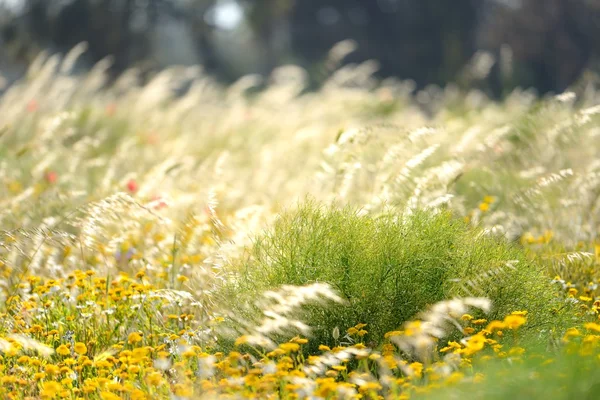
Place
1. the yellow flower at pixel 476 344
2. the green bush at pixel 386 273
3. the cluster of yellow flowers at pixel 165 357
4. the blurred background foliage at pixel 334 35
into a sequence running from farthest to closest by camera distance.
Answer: the blurred background foliage at pixel 334 35 → the green bush at pixel 386 273 → the cluster of yellow flowers at pixel 165 357 → the yellow flower at pixel 476 344

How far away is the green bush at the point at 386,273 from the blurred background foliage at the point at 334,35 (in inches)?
240

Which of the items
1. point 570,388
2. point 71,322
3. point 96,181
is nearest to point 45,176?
point 96,181

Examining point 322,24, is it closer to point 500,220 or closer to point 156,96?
point 156,96

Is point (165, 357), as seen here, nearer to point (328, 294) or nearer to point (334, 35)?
point (328, 294)

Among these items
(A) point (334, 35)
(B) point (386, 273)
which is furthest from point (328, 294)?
(A) point (334, 35)

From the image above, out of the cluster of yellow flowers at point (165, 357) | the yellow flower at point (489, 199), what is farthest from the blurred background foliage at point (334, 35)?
the cluster of yellow flowers at point (165, 357)

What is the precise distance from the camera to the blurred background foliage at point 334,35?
1903cm

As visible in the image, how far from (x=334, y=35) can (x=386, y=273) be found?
26531 mm

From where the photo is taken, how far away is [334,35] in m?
28.6

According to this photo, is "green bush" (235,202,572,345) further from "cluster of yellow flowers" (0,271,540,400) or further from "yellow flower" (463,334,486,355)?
"yellow flower" (463,334,486,355)

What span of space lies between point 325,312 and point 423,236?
480mm

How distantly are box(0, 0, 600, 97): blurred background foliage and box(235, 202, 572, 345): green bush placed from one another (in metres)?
6.11

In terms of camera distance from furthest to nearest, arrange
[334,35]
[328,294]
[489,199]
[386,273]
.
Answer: [334,35], [489,199], [386,273], [328,294]

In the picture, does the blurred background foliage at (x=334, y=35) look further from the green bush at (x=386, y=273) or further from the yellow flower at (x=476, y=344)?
the yellow flower at (x=476, y=344)
